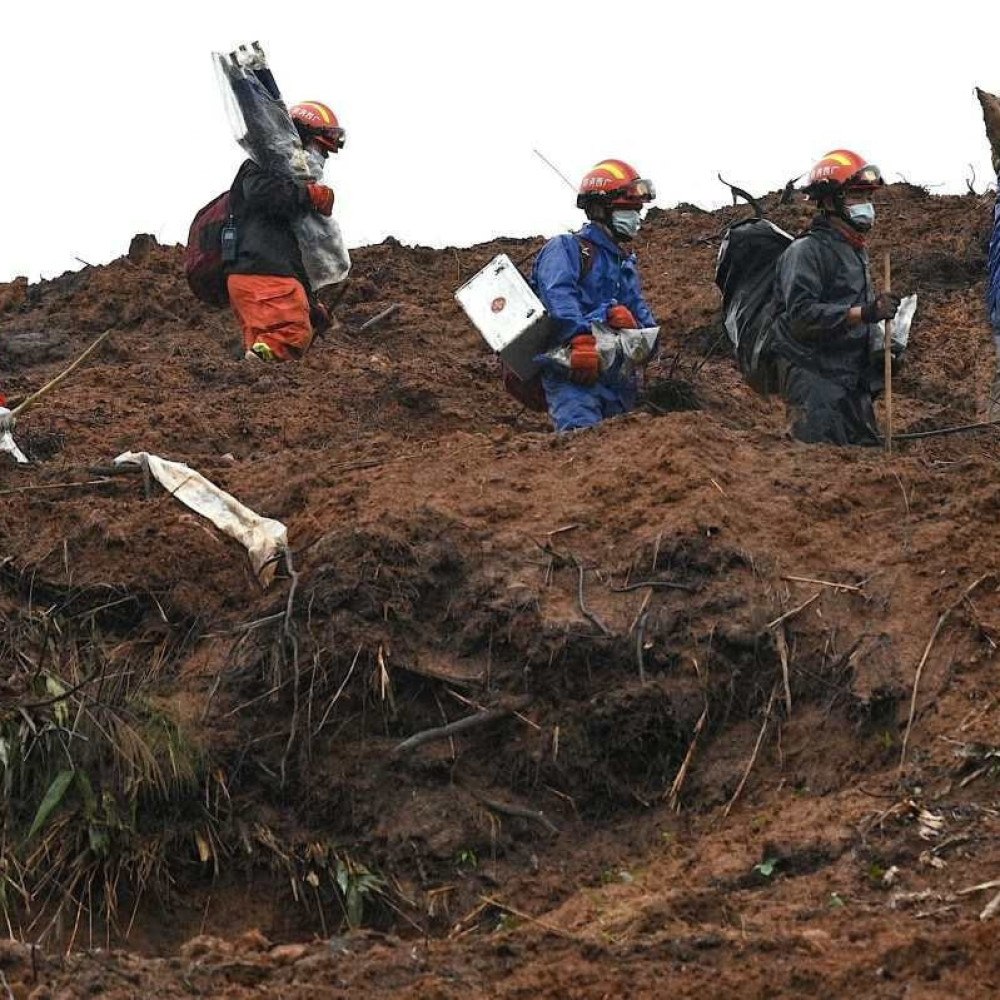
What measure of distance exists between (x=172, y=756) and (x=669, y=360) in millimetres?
6001

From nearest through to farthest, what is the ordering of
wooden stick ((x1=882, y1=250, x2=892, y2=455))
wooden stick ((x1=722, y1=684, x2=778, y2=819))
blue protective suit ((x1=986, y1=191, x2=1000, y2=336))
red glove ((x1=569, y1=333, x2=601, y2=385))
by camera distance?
wooden stick ((x1=722, y1=684, x2=778, y2=819)) < wooden stick ((x1=882, y1=250, x2=892, y2=455)) < red glove ((x1=569, y1=333, x2=601, y2=385)) < blue protective suit ((x1=986, y1=191, x2=1000, y2=336))

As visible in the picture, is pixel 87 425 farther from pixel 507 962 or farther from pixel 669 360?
pixel 507 962

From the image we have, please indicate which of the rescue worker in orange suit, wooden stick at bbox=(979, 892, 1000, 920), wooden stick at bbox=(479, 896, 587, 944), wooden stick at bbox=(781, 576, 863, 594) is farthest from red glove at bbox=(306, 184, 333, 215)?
wooden stick at bbox=(979, 892, 1000, 920)

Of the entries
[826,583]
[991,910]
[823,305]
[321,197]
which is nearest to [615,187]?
[823,305]

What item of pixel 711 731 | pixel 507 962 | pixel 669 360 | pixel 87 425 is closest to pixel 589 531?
pixel 711 731

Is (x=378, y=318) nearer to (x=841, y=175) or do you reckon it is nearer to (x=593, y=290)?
(x=593, y=290)

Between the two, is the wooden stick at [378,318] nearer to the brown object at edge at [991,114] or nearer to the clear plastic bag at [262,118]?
the clear plastic bag at [262,118]

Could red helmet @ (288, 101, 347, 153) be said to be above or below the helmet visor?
above

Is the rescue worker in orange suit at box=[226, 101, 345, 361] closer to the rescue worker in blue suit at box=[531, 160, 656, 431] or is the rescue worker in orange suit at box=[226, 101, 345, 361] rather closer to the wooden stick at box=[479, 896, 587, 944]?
the rescue worker in blue suit at box=[531, 160, 656, 431]

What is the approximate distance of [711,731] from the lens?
716 centimetres

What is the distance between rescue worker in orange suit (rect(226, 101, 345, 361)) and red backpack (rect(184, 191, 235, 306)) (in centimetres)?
5

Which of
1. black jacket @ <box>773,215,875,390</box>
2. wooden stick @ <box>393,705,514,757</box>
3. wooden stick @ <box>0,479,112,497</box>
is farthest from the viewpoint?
black jacket @ <box>773,215,875,390</box>

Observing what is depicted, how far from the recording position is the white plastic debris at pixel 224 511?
799 centimetres

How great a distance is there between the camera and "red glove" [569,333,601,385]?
9.65 m
